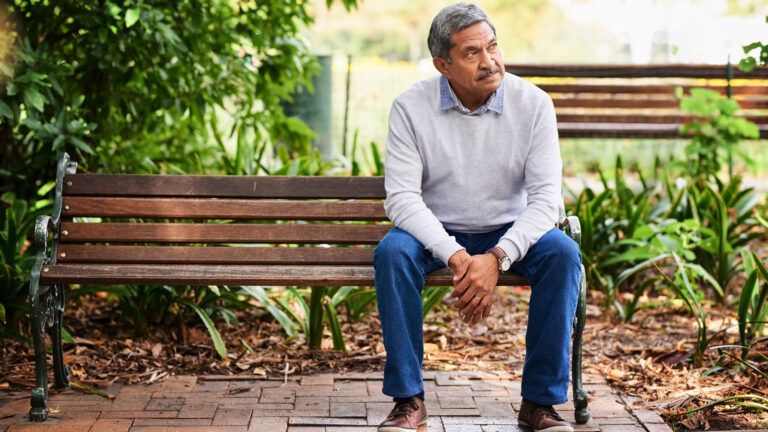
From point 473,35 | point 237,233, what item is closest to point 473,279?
point 473,35

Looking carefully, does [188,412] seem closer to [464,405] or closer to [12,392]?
[12,392]

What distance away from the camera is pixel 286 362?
436cm

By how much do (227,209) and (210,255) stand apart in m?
0.21

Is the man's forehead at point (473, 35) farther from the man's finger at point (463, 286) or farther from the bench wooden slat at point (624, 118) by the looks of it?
the bench wooden slat at point (624, 118)

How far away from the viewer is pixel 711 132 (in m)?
6.96

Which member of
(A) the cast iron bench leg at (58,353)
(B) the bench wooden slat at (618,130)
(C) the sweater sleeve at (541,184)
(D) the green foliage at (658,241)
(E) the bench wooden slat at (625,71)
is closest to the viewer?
(C) the sweater sleeve at (541,184)

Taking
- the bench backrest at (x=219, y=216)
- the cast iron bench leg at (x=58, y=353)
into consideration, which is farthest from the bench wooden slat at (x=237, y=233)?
the cast iron bench leg at (x=58, y=353)

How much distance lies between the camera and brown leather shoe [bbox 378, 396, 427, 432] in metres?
3.39

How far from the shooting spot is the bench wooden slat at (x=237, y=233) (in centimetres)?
411

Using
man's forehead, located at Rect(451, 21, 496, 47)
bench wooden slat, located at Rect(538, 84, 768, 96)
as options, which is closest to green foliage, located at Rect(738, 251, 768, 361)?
man's forehead, located at Rect(451, 21, 496, 47)

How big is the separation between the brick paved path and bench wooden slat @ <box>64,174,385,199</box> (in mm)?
759

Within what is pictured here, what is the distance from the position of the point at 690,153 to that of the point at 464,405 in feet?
12.1

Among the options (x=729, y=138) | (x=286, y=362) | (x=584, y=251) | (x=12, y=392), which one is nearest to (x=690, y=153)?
(x=729, y=138)

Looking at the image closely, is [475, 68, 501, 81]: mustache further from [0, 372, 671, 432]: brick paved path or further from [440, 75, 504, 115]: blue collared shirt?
[0, 372, 671, 432]: brick paved path
